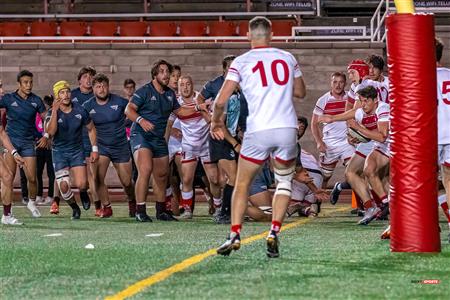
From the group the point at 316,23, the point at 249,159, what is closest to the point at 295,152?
the point at 249,159

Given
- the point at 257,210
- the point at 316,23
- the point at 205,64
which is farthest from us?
the point at 316,23

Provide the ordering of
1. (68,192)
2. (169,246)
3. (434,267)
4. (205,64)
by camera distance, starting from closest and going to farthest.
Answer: (434,267)
(169,246)
(68,192)
(205,64)

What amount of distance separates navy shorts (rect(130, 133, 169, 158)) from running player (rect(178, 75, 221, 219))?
97 cm

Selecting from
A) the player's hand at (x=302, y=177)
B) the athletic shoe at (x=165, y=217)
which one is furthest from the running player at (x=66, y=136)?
the player's hand at (x=302, y=177)

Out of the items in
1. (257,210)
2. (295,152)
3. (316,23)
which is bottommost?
(257,210)

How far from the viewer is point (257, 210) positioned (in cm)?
1450

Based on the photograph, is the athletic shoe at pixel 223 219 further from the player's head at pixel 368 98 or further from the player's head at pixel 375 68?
the player's head at pixel 375 68

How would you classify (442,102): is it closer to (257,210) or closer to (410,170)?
(410,170)

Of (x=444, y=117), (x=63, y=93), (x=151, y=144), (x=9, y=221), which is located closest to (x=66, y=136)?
(x=63, y=93)

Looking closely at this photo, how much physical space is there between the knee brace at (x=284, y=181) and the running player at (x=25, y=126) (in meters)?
7.06

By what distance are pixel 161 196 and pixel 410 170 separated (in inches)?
233

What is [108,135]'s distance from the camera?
52.1ft

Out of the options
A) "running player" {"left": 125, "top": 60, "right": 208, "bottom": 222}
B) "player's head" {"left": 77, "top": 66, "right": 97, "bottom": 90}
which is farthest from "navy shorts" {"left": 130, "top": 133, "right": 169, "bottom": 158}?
"player's head" {"left": 77, "top": 66, "right": 97, "bottom": 90}

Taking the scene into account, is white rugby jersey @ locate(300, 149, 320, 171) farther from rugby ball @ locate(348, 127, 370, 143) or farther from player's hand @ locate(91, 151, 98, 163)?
player's hand @ locate(91, 151, 98, 163)
